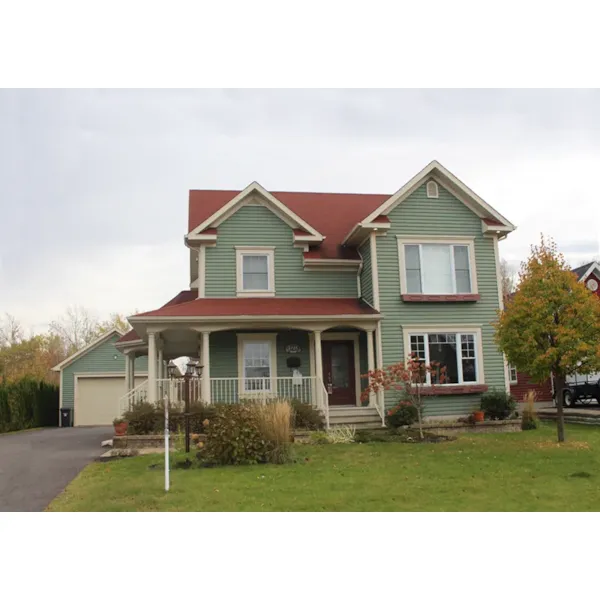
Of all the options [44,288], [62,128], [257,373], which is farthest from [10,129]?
[257,373]

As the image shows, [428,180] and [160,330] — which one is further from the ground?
[428,180]

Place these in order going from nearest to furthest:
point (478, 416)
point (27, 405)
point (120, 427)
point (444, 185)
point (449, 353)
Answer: point (120, 427)
point (478, 416)
point (449, 353)
point (444, 185)
point (27, 405)

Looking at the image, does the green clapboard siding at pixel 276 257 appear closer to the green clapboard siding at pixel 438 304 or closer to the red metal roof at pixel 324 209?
the red metal roof at pixel 324 209

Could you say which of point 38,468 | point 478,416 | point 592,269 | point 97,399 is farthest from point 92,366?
point 592,269

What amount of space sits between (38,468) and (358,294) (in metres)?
10.5

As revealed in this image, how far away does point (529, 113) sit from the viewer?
11.3 m

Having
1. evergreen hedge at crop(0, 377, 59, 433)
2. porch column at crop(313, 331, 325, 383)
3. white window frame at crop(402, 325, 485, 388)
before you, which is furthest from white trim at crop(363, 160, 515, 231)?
evergreen hedge at crop(0, 377, 59, 433)

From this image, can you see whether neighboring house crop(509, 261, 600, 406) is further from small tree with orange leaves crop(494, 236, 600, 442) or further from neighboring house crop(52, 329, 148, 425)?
neighboring house crop(52, 329, 148, 425)

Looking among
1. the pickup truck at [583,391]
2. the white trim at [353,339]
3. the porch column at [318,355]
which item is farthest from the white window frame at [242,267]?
the pickup truck at [583,391]

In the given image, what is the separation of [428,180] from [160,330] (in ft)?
29.7

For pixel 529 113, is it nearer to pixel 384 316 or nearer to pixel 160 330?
pixel 384 316

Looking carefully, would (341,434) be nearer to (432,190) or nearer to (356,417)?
(356,417)

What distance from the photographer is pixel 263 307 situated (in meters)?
17.2

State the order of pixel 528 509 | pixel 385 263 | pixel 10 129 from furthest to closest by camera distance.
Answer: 1. pixel 385 263
2. pixel 10 129
3. pixel 528 509
